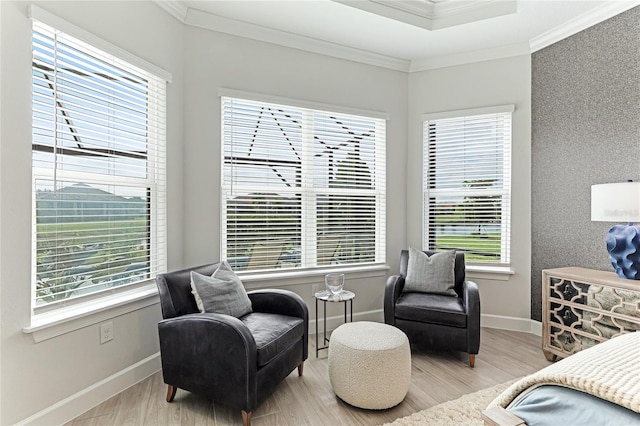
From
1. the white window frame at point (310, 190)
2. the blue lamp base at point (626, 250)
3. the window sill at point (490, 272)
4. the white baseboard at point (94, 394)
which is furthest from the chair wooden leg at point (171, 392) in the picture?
the blue lamp base at point (626, 250)

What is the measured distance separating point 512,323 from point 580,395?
292 centimetres

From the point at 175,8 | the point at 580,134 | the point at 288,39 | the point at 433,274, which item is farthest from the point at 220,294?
the point at 580,134

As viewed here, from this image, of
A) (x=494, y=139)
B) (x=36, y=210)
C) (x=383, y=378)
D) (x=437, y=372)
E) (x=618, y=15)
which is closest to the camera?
(x=36, y=210)

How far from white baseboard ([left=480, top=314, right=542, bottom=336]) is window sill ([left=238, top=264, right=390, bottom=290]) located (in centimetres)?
120

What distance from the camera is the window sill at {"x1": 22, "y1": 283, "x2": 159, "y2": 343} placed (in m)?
1.96

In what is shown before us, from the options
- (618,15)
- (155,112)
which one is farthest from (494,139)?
(155,112)

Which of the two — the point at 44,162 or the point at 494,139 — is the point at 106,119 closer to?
the point at 44,162

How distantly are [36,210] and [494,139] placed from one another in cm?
402

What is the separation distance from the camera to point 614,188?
8.22 ft

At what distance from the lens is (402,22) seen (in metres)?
3.22

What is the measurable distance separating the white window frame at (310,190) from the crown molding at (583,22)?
1647 mm

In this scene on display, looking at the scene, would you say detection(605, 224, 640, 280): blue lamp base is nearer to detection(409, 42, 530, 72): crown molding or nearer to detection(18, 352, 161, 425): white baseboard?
detection(409, 42, 530, 72): crown molding

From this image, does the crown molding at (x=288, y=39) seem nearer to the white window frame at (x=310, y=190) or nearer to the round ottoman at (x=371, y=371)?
the white window frame at (x=310, y=190)

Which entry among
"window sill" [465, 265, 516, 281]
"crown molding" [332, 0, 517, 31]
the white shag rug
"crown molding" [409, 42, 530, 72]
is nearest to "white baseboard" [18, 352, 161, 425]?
the white shag rug
